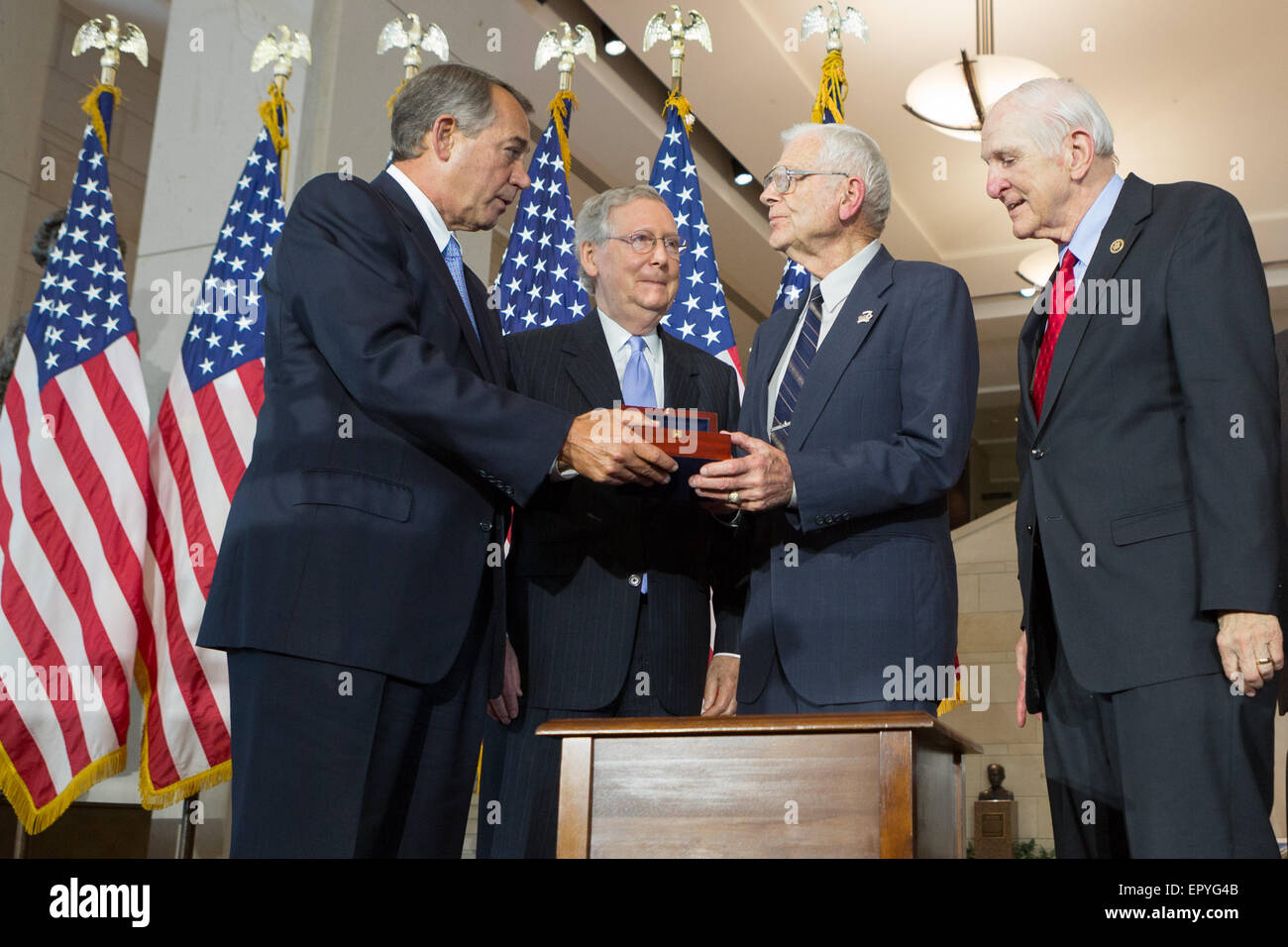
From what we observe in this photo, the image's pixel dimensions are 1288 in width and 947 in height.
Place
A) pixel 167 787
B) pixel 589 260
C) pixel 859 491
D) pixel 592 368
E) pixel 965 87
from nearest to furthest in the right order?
pixel 859 491
pixel 592 368
pixel 589 260
pixel 167 787
pixel 965 87

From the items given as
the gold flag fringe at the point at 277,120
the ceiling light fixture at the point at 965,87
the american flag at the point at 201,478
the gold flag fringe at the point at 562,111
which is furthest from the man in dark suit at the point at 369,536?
the ceiling light fixture at the point at 965,87

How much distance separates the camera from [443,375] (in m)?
2.10

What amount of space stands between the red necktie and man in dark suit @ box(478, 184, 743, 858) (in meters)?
0.71

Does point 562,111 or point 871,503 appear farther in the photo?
point 562,111

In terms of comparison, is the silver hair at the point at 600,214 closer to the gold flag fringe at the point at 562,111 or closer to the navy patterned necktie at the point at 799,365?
the navy patterned necktie at the point at 799,365

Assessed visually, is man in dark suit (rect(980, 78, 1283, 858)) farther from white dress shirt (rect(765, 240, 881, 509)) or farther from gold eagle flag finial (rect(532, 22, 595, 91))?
gold eagle flag finial (rect(532, 22, 595, 91))

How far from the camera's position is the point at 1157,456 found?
2.09 meters

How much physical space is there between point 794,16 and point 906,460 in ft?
17.9

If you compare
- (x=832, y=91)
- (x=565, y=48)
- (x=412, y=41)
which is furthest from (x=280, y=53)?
(x=832, y=91)

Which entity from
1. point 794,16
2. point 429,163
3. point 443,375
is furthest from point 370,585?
point 794,16

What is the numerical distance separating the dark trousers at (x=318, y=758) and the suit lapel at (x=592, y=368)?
89 centimetres

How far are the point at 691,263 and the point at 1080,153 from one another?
9.29ft

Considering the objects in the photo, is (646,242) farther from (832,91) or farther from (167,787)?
(167,787)
